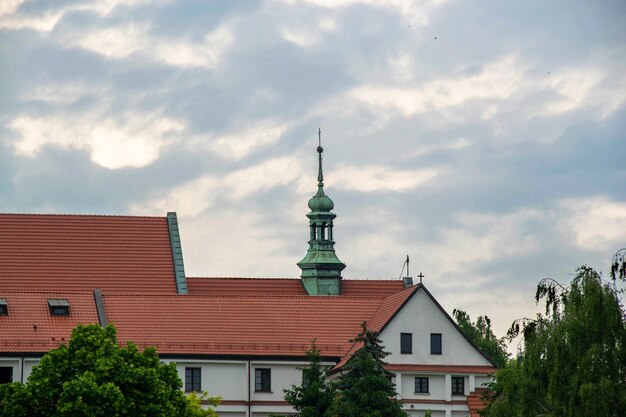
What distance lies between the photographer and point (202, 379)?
8062 cm

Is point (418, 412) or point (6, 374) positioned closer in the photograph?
point (6, 374)

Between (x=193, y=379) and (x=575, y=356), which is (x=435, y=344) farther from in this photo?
(x=575, y=356)

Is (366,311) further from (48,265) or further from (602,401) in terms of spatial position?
(602,401)

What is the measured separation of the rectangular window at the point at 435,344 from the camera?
265 feet

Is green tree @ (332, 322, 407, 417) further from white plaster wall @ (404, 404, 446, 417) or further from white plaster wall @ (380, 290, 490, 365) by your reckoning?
white plaster wall @ (380, 290, 490, 365)

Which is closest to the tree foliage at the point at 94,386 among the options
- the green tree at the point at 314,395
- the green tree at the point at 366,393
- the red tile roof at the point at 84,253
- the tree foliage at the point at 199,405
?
the tree foliage at the point at 199,405

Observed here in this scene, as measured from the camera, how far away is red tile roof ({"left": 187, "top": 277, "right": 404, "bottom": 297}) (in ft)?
313

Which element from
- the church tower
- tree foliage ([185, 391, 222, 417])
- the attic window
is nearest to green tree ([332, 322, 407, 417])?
tree foliage ([185, 391, 222, 417])

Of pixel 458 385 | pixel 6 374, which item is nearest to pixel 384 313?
pixel 458 385

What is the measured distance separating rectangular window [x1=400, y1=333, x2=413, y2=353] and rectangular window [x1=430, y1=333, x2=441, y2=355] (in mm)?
907

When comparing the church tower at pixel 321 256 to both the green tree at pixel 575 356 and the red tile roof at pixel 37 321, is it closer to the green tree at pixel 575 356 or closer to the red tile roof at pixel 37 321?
the red tile roof at pixel 37 321

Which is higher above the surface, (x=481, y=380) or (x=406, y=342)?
(x=406, y=342)

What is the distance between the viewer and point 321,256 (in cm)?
10594

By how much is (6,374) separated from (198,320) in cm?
958
